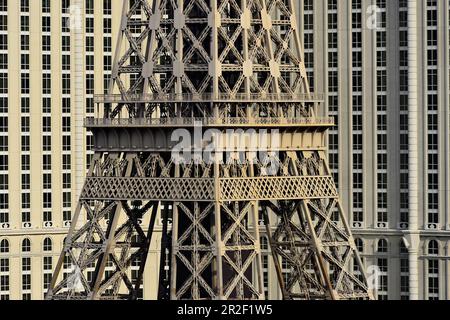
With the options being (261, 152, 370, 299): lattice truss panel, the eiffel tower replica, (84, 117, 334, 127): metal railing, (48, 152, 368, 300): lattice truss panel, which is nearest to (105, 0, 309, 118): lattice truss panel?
the eiffel tower replica

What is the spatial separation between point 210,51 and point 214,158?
754 cm

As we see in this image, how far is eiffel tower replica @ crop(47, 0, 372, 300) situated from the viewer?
182250 mm

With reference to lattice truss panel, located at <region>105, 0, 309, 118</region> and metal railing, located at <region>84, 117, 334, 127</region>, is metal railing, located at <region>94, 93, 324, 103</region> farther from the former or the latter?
metal railing, located at <region>84, 117, 334, 127</region>

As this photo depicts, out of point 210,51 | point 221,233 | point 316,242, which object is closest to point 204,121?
point 210,51

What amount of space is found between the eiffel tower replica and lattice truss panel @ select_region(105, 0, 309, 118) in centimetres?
7

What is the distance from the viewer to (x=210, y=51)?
183000 mm

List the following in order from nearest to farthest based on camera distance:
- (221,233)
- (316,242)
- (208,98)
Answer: (208,98)
(221,233)
(316,242)

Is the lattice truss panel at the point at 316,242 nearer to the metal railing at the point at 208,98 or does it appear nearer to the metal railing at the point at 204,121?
the metal railing at the point at 204,121

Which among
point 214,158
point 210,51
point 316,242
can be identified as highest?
point 210,51

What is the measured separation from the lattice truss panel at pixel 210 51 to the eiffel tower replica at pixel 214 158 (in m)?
0.07

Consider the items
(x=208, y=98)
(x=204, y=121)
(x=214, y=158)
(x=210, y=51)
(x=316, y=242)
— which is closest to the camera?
(x=204, y=121)

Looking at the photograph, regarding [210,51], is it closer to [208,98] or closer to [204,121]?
[208,98]
